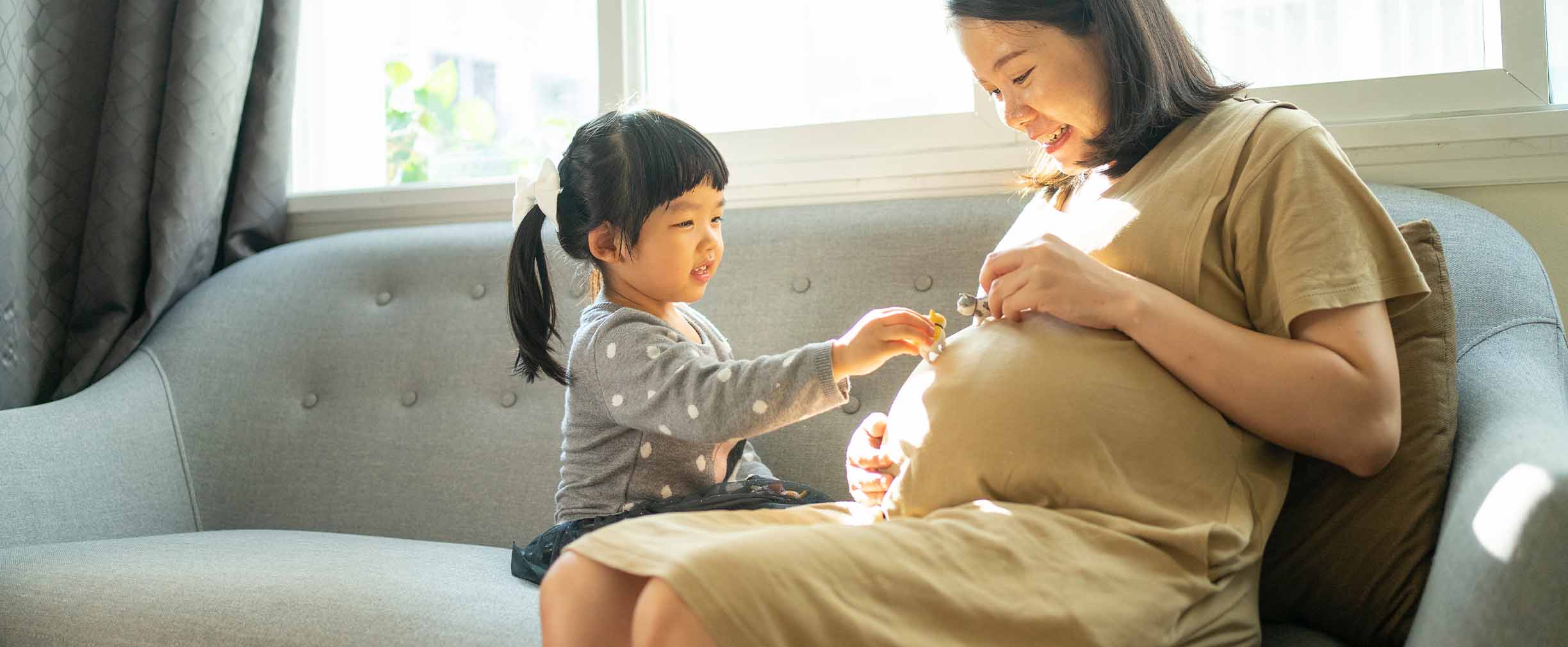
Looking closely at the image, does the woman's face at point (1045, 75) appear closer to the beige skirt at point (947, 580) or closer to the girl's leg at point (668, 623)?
the beige skirt at point (947, 580)

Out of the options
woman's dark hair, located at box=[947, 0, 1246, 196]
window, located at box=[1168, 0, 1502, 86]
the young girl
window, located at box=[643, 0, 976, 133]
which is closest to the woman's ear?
the young girl

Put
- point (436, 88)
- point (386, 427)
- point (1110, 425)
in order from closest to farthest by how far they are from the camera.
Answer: point (1110, 425) → point (386, 427) → point (436, 88)

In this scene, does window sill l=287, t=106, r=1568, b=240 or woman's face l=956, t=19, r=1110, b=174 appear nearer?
woman's face l=956, t=19, r=1110, b=174

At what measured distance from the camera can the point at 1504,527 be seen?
861 mm

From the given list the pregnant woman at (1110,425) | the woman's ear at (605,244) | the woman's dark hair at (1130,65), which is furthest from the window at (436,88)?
the pregnant woman at (1110,425)

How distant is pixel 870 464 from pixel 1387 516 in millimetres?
501

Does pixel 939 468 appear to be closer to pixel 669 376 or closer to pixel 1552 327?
pixel 669 376

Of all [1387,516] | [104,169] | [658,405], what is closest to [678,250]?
[658,405]

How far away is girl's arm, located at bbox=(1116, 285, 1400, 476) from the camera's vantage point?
1.03 metres

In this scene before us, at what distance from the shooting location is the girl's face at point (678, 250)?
1.46 metres

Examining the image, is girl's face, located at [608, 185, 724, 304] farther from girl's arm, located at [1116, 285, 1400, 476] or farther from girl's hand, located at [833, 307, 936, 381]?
girl's arm, located at [1116, 285, 1400, 476]

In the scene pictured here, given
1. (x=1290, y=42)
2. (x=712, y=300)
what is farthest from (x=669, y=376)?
(x=1290, y=42)

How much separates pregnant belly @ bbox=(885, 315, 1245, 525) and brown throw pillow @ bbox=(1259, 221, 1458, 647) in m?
0.15

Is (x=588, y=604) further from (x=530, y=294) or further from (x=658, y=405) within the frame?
(x=530, y=294)
